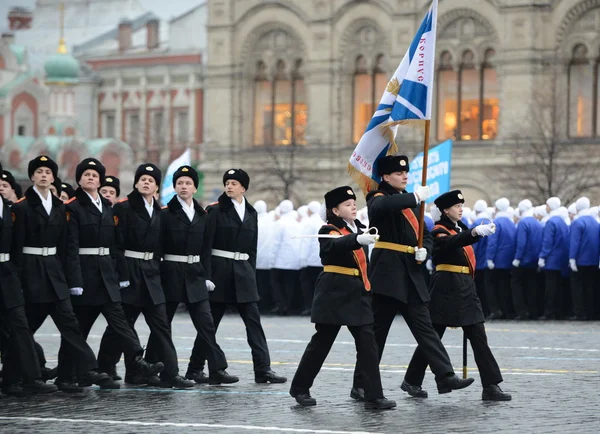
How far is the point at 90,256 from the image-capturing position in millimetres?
14281

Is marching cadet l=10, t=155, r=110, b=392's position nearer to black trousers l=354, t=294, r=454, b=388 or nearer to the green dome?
black trousers l=354, t=294, r=454, b=388

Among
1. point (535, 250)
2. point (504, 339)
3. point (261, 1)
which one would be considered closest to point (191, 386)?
point (504, 339)

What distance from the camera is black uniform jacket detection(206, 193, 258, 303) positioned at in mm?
14883

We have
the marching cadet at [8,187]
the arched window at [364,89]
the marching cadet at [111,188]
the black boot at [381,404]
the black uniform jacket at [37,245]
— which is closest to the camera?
the black boot at [381,404]

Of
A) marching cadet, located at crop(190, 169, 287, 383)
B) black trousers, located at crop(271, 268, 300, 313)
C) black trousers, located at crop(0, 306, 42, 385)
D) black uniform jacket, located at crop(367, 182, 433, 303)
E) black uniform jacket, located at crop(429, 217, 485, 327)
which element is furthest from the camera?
black trousers, located at crop(271, 268, 300, 313)

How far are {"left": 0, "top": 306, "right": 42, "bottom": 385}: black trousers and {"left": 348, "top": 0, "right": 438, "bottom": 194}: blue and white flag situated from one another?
10.1 ft

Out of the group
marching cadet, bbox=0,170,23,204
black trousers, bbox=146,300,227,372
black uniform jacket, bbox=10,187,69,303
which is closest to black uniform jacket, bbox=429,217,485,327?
black trousers, bbox=146,300,227,372

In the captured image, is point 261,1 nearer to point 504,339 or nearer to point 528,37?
point 528,37

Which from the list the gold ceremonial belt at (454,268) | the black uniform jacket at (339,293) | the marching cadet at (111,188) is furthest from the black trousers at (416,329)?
the marching cadet at (111,188)

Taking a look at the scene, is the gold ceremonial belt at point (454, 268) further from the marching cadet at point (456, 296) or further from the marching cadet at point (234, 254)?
the marching cadet at point (234, 254)

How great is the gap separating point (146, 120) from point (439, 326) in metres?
63.2

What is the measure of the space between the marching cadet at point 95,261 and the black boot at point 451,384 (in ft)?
8.89

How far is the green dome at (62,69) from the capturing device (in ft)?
253

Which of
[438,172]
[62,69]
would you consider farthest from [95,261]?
[62,69]
